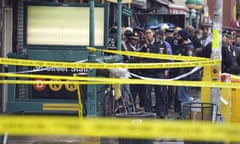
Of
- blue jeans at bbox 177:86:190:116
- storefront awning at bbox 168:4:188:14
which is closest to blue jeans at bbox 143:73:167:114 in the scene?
blue jeans at bbox 177:86:190:116

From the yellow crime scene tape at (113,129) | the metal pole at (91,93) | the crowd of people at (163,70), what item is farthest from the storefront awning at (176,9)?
the yellow crime scene tape at (113,129)

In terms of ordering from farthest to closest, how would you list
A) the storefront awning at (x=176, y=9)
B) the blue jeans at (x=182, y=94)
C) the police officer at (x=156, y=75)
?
the storefront awning at (x=176, y=9) < the blue jeans at (x=182, y=94) < the police officer at (x=156, y=75)

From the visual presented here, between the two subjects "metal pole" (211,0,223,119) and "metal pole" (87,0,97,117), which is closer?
"metal pole" (87,0,97,117)

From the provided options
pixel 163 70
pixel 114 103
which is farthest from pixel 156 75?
pixel 114 103

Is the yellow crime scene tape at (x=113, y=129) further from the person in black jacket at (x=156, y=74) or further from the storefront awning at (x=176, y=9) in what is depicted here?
the storefront awning at (x=176, y=9)

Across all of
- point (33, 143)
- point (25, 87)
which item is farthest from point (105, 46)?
point (33, 143)

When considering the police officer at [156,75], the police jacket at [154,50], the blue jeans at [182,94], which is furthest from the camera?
the blue jeans at [182,94]

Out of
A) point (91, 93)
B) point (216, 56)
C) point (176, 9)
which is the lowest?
point (91, 93)

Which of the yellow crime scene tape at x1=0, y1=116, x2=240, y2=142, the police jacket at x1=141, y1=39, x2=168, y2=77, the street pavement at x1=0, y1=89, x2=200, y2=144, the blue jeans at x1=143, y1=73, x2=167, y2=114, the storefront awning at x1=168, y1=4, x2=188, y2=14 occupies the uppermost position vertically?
the storefront awning at x1=168, y1=4, x2=188, y2=14

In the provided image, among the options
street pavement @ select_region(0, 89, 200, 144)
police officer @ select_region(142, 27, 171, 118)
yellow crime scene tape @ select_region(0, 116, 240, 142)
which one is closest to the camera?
yellow crime scene tape @ select_region(0, 116, 240, 142)

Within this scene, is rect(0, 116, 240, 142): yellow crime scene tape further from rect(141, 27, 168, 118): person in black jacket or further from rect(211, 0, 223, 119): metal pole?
rect(141, 27, 168, 118): person in black jacket

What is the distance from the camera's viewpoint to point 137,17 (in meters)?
24.0

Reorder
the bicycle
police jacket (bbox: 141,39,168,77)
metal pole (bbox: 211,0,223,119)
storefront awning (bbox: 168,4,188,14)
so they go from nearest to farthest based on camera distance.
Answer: metal pole (bbox: 211,0,223,119) < the bicycle < police jacket (bbox: 141,39,168,77) < storefront awning (bbox: 168,4,188,14)

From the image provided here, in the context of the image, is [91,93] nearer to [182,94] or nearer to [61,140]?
[61,140]
